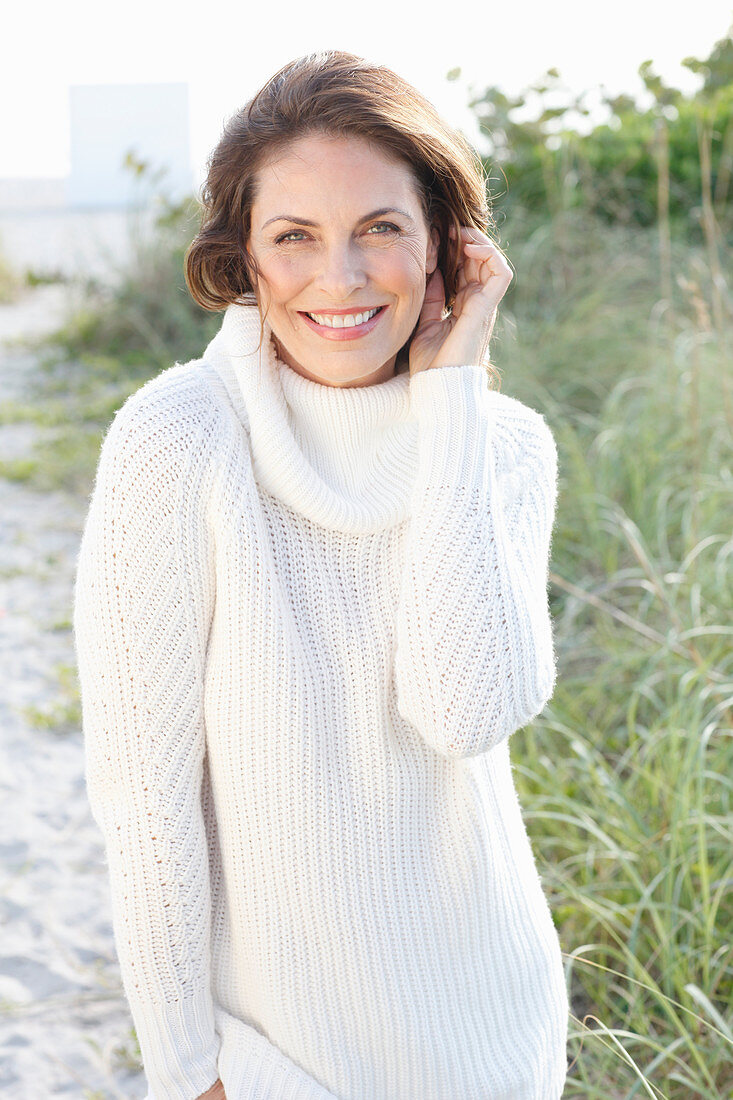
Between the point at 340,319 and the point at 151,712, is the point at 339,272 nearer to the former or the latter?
the point at 340,319

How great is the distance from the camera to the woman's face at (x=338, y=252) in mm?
1309

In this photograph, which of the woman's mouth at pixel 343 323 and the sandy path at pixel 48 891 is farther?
the sandy path at pixel 48 891

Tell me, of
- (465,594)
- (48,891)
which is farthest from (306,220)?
(48,891)

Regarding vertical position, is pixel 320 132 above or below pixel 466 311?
above

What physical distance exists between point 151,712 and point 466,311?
75 centimetres

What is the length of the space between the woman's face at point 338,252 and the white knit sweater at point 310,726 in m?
0.06

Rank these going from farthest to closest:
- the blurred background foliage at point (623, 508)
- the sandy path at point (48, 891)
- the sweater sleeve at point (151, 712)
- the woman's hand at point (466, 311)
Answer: the sandy path at point (48, 891)
the blurred background foliage at point (623, 508)
the woman's hand at point (466, 311)
the sweater sleeve at point (151, 712)

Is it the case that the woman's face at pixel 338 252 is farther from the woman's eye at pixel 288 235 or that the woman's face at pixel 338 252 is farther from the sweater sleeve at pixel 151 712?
the sweater sleeve at pixel 151 712

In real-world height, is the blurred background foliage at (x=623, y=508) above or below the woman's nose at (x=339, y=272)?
below

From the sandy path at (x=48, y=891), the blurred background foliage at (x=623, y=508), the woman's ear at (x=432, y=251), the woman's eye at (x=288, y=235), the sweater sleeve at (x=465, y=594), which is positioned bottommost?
the sandy path at (x=48, y=891)

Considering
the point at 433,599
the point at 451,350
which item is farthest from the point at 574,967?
the point at 451,350

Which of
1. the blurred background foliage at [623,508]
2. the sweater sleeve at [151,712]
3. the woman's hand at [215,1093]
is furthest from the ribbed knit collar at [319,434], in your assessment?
the woman's hand at [215,1093]

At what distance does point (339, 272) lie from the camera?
4.34 feet

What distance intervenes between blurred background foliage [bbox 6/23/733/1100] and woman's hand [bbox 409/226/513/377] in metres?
0.33
